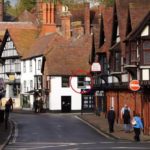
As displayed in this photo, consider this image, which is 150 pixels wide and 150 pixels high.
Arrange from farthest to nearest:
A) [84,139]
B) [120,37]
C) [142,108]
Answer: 1. [120,37]
2. [142,108]
3. [84,139]

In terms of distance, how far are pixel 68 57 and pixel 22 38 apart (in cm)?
1549

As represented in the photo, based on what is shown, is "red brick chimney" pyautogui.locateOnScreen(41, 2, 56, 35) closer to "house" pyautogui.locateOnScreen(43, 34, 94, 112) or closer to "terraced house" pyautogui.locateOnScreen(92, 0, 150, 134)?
"house" pyautogui.locateOnScreen(43, 34, 94, 112)

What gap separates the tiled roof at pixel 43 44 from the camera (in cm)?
7644

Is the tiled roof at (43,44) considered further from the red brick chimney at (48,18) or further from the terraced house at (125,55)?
the terraced house at (125,55)

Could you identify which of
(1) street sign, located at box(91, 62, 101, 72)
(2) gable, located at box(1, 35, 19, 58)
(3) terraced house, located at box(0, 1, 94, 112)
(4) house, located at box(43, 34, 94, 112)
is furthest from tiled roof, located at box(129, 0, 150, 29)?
(2) gable, located at box(1, 35, 19, 58)

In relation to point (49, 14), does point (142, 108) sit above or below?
below

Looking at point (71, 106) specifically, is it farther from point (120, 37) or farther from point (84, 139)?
point (84, 139)

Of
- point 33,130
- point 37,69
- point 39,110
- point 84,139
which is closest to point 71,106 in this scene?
point 39,110

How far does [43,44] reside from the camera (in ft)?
264

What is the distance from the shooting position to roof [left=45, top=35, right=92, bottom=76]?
241ft

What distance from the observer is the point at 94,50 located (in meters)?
59.2

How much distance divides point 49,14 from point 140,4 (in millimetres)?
45400

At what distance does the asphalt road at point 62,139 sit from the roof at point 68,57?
2532 centimetres

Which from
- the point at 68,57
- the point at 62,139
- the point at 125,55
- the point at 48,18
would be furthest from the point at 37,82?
the point at 62,139
